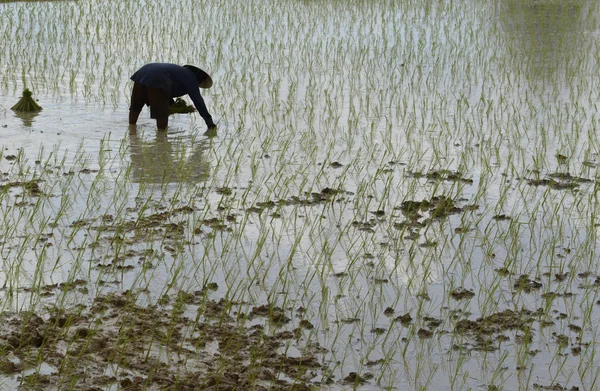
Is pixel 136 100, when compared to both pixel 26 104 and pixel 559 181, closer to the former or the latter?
pixel 26 104

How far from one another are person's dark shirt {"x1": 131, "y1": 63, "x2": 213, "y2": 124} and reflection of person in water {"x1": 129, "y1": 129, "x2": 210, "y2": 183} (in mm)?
293

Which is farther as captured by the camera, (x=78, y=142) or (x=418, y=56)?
(x=418, y=56)

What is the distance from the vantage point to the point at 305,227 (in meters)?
4.31

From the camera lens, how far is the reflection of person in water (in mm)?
5098

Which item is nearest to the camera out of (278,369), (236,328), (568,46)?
(278,369)

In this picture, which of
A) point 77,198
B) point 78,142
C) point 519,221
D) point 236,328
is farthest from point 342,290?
point 78,142

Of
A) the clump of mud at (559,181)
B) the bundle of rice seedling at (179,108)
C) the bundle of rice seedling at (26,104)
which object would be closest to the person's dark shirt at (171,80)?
the bundle of rice seedling at (179,108)

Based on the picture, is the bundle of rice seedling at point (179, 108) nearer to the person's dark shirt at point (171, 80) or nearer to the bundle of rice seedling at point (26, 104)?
the person's dark shirt at point (171, 80)

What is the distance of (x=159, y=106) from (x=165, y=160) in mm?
737

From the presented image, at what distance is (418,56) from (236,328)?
243 inches

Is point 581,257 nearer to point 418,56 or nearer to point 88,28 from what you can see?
point 418,56

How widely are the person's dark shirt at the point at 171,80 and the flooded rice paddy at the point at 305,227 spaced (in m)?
0.29

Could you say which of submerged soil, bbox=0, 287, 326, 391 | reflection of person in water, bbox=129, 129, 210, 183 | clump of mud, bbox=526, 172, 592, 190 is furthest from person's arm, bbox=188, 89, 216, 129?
submerged soil, bbox=0, 287, 326, 391

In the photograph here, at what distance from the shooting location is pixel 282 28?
34.3ft
